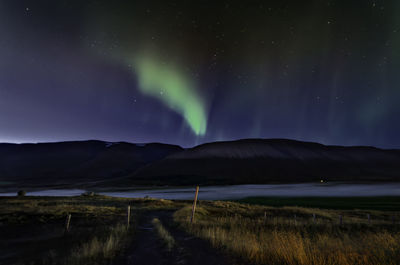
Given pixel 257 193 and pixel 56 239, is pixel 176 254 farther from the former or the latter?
pixel 257 193

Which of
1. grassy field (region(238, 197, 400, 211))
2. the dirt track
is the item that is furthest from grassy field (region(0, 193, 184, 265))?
grassy field (region(238, 197, 400, 211))

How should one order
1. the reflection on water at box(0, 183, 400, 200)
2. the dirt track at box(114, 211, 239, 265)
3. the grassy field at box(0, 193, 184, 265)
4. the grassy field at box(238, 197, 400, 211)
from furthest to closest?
the reflection on water at box(0, 183, 400, 200) < the grassy field at box(238, 197, 400, 211) < the grassy field at box(0, 193, 184, 265) < the dirt track at box(114, 211, 239, 265)


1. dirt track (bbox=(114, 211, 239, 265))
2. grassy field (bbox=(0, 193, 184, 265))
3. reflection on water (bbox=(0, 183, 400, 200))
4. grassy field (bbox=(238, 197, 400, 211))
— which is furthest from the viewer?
reflection on water (bbox=(0, 183, 400, 200))

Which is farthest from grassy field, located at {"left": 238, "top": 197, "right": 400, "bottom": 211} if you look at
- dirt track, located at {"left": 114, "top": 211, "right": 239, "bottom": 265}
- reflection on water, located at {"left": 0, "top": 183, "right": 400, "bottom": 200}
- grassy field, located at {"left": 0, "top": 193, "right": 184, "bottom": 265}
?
dirt track, located at {"left": 114, "top": 211, "right": 239, "bottom": 265}

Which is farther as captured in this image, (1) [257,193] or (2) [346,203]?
(1) [257,193]

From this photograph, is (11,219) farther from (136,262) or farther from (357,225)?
(357,225)

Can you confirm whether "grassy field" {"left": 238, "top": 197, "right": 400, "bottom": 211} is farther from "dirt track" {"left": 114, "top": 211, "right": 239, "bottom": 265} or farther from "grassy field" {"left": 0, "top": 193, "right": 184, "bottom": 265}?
"dirt track" {"left": 114, "top": 211, "right": 239, "bottom": 265}

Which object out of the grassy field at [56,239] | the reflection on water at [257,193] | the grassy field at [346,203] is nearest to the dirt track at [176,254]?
the grassy field at [56,239]

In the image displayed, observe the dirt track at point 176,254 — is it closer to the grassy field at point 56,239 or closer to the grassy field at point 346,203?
the grassy field at point 56,239

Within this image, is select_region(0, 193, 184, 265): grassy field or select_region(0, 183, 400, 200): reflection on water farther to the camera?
select_region(0, 183, 400, 200): reflection on water

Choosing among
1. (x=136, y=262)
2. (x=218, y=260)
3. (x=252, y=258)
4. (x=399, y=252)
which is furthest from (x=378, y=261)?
(x=136, y=262)

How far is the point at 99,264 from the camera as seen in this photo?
9.92 meters

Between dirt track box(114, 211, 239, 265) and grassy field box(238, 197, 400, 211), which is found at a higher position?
dirt track box(114, 211, 239, 265)

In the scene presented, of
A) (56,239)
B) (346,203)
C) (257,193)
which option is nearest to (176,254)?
(56,239)
